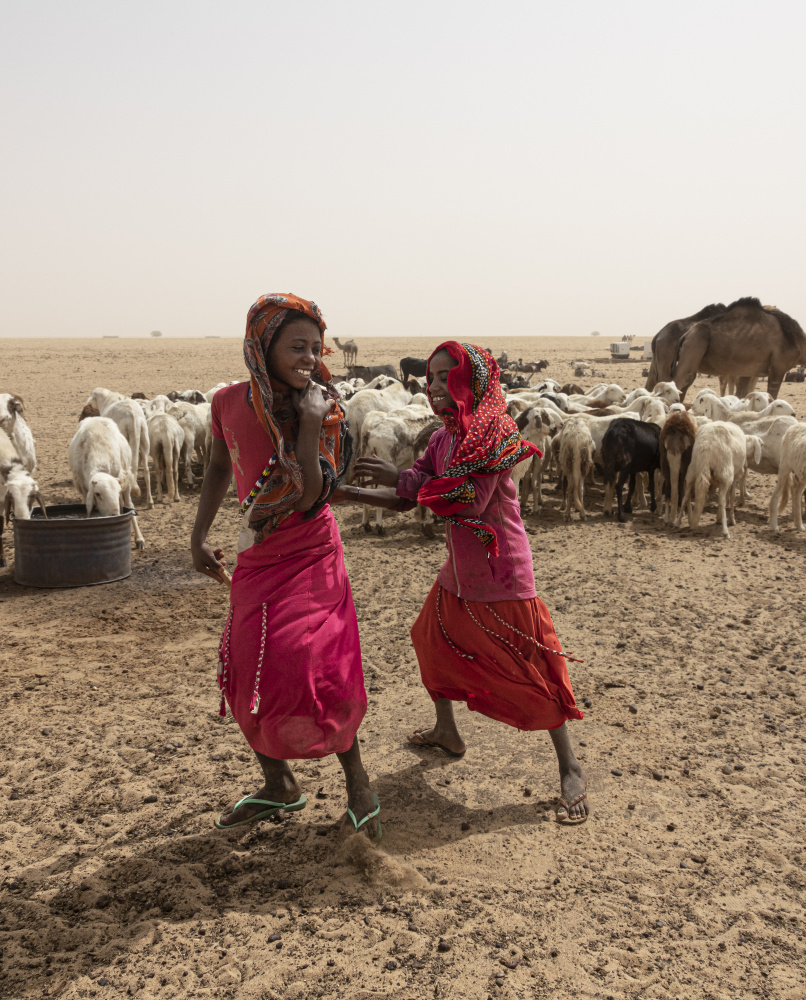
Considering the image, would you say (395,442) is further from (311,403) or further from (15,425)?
(311,403)

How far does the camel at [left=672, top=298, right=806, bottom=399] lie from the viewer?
16984mm

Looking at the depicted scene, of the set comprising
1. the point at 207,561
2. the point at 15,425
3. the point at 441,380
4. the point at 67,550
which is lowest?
the point at 67,550

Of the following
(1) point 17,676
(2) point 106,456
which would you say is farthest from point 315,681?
(2) point 106,456

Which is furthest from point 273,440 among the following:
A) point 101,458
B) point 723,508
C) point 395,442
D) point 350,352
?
point 350,352

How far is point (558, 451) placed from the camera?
976cm

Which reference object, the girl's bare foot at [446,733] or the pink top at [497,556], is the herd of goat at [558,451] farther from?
the pink top at [497,556]

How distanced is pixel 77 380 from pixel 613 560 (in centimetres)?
2787

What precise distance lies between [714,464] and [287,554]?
681cm

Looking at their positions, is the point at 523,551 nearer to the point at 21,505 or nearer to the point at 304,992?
the point at 304,992

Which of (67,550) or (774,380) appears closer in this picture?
(67,550)

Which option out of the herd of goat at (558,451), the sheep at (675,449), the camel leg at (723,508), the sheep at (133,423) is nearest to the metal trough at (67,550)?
the herd of goat at (558,451)

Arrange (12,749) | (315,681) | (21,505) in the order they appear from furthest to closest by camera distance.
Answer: (21,505) < (12,749) < (315,681)

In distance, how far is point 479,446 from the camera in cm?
292

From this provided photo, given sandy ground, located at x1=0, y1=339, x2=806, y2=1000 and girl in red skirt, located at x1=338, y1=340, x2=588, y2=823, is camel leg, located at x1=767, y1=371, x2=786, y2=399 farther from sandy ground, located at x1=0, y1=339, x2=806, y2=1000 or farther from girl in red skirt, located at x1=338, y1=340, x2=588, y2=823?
girl in red skirt, located at x1=338, y1=340, x2=588, y2=823
